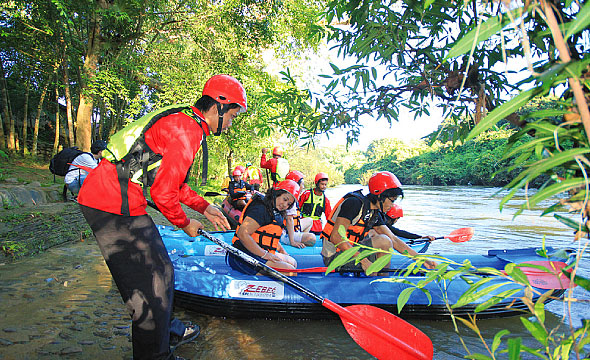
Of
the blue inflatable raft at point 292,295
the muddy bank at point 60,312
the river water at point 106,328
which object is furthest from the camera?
the blue inflatable raft at point 292,295

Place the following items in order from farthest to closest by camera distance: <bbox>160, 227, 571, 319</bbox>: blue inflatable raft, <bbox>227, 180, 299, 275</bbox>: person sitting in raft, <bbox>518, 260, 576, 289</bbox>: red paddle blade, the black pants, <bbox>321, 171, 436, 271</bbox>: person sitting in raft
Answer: <bbox>227, 180, 299, 275</bbox>: person sitting in raft, <bbox>321, 171, 436, 271</bbox>: person sitting in raft, <bbox>160, 227, 571, 319</bbox>: blue inflatable raft, the black pants, <bbox>518, 260, 576, 289</bbox>: red paddle blade

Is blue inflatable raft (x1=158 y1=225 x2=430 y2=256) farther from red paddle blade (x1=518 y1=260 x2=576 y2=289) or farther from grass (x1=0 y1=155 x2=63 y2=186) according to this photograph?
grass (x1=0 y1=155 x2=63 y2=186)

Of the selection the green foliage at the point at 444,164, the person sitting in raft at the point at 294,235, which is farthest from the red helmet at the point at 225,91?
the green foliage at the point at 444,164

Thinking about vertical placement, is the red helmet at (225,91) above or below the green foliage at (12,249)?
above

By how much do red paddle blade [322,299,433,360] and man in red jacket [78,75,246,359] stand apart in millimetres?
1525

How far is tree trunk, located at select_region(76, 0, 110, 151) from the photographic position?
30.5 ft

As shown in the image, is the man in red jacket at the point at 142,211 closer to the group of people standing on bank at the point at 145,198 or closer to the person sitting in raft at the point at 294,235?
Answer: the group of people standing on bank at the point at 145,198

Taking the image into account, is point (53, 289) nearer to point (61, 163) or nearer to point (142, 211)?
point (61, 163)

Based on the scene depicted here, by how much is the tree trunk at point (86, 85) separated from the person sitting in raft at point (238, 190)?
3.94 metres

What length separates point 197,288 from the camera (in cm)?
417

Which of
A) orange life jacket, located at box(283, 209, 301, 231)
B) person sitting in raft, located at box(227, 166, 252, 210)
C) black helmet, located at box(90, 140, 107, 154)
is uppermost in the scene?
black helmet, located at box(90, 140, 107, 154)

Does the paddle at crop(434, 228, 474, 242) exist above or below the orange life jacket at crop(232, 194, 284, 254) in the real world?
below

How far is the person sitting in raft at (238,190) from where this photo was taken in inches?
369

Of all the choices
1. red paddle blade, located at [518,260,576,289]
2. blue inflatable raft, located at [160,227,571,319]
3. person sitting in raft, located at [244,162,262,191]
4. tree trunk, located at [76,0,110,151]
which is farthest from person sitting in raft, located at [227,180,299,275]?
tree trunk, located at [76,0,110,151]
